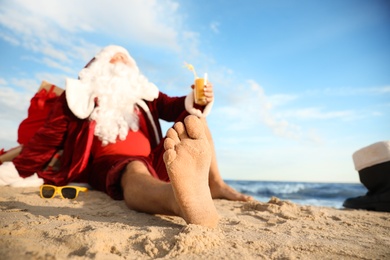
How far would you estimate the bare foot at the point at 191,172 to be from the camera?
44.3 inches

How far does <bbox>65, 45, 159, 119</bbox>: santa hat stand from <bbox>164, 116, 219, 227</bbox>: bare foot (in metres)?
1.55

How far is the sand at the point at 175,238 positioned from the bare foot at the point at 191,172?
0.09 m

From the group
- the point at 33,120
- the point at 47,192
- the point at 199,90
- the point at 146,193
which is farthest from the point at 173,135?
the point at 33,120

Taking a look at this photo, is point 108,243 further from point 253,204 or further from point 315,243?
point 253,204

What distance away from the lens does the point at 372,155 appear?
7.72 feet

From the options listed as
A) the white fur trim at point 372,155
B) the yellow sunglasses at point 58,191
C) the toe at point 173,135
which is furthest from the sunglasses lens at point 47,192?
the white fur trim at point 372,155

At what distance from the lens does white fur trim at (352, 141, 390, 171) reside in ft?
7.45

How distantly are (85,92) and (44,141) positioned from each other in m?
0.62

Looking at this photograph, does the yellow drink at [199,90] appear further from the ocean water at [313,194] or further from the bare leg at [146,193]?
the ocean water at [313,194]

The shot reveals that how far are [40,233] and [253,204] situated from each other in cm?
152

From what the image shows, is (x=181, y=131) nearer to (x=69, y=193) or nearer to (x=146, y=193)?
(x=146, y=193)

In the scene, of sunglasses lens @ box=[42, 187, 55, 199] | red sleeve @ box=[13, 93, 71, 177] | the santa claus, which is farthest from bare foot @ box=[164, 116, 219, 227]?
red sleeve @ box=[13, 93, 71, 177]

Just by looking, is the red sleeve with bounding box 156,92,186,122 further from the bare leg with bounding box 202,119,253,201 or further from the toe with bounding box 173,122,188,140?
the toe with bounding box 173,122,188,140

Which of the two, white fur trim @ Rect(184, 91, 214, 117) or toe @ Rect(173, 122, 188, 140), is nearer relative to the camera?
toe @ Rect(173, 122, 188, 140)
